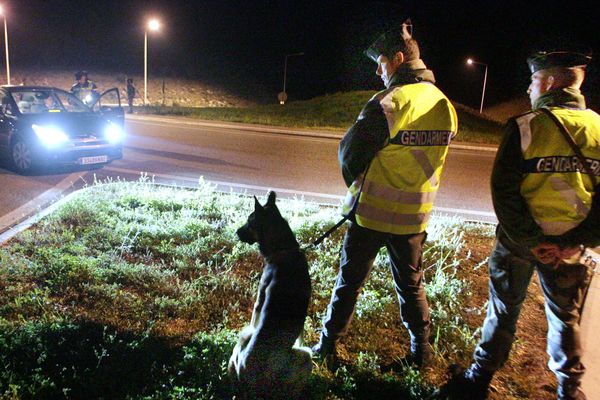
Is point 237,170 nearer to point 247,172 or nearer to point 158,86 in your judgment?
point 247,172

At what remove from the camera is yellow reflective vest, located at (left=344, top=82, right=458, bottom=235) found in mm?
2834

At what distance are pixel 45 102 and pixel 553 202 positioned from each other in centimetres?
961

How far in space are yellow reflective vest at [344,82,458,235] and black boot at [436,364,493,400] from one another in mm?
954

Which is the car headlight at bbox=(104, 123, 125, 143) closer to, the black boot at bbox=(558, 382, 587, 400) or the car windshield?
the car windshield

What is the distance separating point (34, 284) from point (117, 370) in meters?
1.52

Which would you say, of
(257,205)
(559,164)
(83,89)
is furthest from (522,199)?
(83,89)

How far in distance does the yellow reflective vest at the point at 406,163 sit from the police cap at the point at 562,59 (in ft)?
1.76

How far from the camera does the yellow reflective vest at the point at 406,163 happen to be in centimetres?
283

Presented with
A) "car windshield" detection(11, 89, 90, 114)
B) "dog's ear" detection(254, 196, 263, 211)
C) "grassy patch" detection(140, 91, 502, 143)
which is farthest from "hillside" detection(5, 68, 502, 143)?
"dog's ear" detection(254, 196, 263, 211)

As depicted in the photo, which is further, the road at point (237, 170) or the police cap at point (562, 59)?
the road at point (237, 170)

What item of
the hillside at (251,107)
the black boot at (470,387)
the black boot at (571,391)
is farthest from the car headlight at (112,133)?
the hillside at (251,107)

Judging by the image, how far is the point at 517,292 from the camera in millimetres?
2779

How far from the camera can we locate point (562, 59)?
2.62 m

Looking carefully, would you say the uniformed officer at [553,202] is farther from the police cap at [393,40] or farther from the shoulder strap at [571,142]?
the police cap at [393,40]
